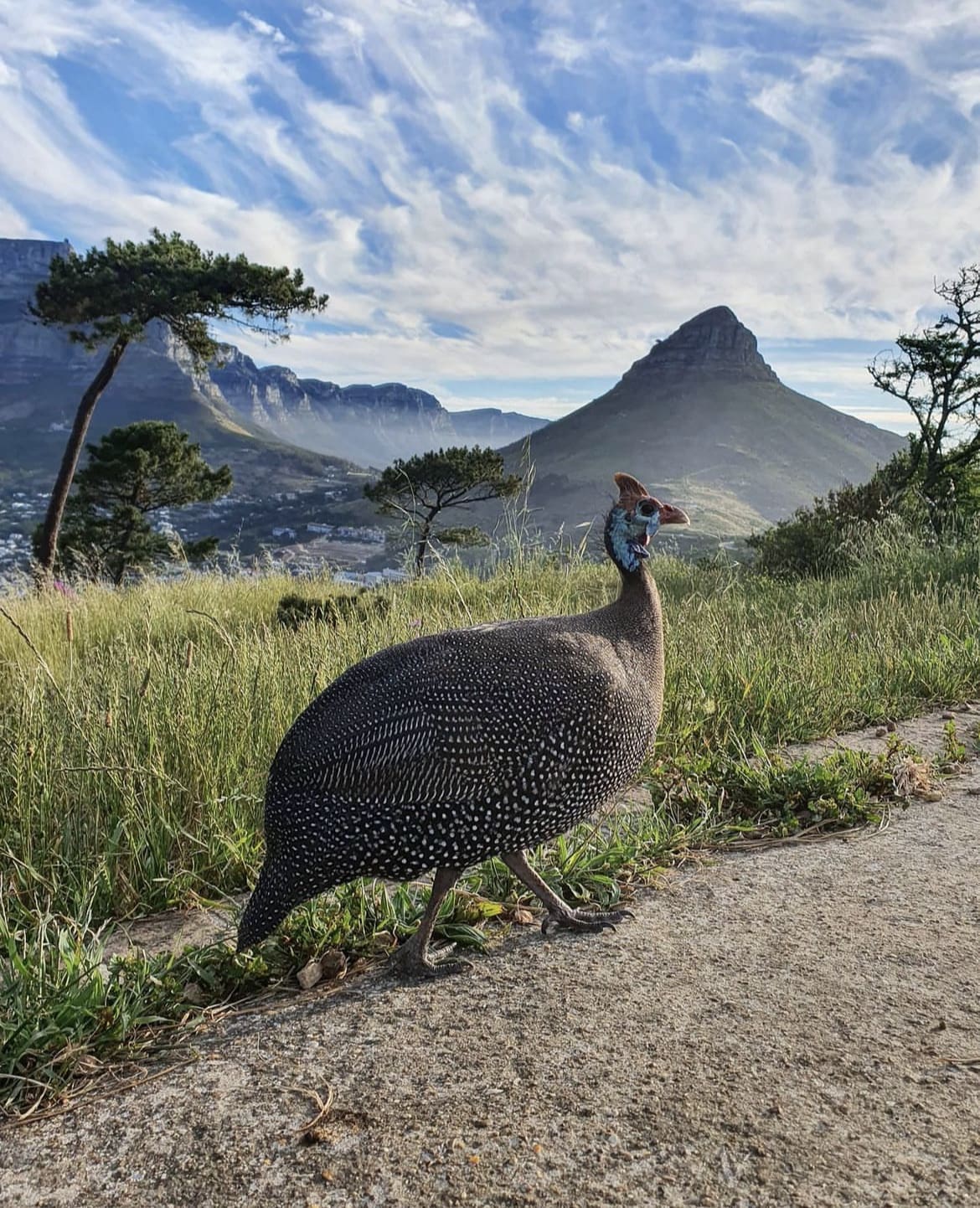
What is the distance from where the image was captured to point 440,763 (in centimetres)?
238

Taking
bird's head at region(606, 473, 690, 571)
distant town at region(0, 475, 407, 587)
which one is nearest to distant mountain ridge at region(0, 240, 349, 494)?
distant town at region(0, 475, 407, 587)

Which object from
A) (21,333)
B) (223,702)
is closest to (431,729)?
(223,702)

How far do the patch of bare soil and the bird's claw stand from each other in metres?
0.06

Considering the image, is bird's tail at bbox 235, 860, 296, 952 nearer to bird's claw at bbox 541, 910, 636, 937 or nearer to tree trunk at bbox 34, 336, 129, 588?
bird's claw at bbox 541, 910, 636, 937

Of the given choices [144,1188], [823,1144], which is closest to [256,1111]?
[144,1188]

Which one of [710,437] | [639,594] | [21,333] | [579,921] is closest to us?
[579,921]

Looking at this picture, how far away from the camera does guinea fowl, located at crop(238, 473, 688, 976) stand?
7.82 ft

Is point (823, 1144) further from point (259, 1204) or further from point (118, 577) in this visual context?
point (118, 577)

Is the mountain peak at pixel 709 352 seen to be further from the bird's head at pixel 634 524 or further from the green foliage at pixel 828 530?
the bird's head at pixel 634 524

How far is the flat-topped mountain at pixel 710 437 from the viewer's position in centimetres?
9025

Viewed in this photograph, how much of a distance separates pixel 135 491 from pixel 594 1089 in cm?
2318

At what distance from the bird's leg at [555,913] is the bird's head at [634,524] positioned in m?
1.15

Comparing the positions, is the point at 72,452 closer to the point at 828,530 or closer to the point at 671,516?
the point at 828,530

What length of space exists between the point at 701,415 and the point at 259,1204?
124564 millimetres
